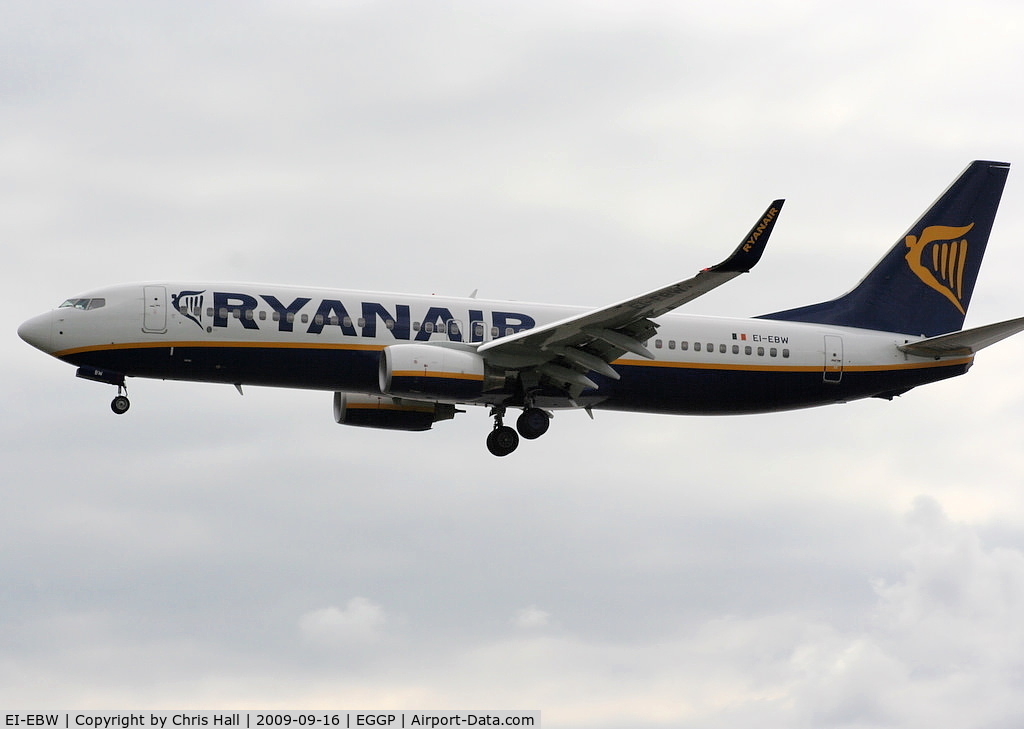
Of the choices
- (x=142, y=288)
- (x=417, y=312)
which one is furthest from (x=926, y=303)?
(x=142, y=288)

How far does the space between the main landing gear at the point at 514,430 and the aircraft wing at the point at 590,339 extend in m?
1.24

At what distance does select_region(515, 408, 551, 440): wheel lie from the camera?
45000 mm

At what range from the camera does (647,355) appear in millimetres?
40750

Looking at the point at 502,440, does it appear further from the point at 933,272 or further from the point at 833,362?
the point at 933,272

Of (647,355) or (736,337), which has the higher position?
(736,337)

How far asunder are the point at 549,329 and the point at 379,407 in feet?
29.1

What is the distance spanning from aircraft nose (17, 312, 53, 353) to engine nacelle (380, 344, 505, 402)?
9.42 metres

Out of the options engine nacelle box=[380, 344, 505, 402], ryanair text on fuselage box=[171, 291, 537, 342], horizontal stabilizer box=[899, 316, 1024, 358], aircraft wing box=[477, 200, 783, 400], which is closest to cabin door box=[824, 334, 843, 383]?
horizontal stabilizer box=[899, 316, 1024, 358]

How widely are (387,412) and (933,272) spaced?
1886cm

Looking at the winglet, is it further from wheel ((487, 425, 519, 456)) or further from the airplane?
wheel ((487, 425, 519, 456))

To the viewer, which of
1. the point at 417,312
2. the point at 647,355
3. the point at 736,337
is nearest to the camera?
the point at 647,355

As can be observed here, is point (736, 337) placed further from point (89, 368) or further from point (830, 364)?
point (89, 368)

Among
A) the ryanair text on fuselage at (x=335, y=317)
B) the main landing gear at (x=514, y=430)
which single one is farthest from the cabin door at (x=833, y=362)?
the ryanair text on fuselage at (x=335, y=317)

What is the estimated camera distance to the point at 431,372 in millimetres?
41531
